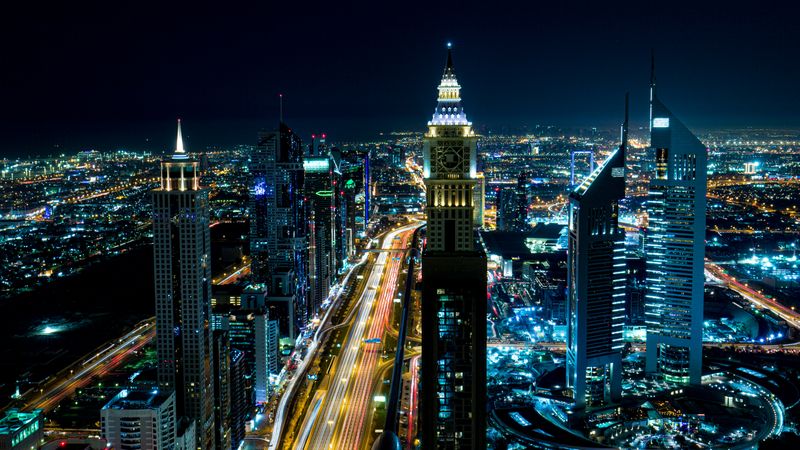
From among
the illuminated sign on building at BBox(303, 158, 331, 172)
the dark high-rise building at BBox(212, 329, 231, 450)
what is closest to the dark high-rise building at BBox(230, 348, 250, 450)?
the dark high-rise building at BBox(212, 329, 231, 450)

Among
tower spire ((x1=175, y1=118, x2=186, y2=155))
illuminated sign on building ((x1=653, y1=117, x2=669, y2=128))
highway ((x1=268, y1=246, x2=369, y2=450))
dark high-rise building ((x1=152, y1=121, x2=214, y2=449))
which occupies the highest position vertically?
illuminated sign on building ((x1=653, y1=117, x2=669, y2=128))

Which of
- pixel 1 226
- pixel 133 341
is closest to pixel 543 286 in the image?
pixel 133 341

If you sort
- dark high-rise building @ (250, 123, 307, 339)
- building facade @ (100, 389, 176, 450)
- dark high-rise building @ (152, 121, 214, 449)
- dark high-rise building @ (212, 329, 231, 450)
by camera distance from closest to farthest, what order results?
building facade @ (100, 389, 176, 450) → dark high-rise building @ (152, 121, 214, 449) → dark high-rise building @ (212, 329, 231, 450) → dark high-rise building @ (250, 123, 307, 339)

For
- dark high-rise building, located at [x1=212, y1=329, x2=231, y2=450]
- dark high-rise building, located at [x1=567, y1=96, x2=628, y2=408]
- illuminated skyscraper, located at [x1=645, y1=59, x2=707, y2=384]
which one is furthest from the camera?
illuminated skyscraper, located at [x1=645, y1=59, x2=707, y2=384]

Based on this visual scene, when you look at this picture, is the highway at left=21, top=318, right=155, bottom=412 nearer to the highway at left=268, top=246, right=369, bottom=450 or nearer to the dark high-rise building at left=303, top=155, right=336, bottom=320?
the highway at left=268, top=246, right=369, bottom=450

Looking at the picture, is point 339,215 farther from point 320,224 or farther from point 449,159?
point 449,159

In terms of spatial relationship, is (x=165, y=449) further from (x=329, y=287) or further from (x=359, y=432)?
(x=329, y=287)
